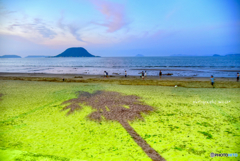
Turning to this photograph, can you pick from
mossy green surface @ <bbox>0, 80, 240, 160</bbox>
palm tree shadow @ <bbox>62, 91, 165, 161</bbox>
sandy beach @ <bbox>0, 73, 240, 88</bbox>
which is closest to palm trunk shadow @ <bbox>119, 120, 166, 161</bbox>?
palm tree shadow @ <bbox>62, 91, 165, 161</bbox>

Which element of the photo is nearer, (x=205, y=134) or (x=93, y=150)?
(x=93, y=150)

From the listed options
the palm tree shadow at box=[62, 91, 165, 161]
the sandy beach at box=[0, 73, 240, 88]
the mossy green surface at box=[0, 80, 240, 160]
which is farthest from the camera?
the sandy beach at box=[0, 73, 240, 88]

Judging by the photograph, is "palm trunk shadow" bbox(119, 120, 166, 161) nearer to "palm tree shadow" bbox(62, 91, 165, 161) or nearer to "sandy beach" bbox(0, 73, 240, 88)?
"palm tree shadow" bbox(62, 91, 165, 161)

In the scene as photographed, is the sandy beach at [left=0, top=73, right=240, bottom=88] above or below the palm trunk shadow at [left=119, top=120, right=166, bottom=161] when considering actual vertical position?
above

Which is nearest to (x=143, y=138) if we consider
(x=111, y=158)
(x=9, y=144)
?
(x=111, y=158)

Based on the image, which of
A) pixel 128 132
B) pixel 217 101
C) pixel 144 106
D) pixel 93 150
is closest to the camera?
pixel 93 150

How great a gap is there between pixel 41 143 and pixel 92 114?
4805mm

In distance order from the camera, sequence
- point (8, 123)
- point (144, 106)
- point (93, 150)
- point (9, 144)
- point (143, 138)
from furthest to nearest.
→ 1. point (144, 106)
2. point (8, 123)
3. point (143, 138)
4. point (9, 144)
5. point (93, 150)

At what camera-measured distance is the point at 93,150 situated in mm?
7730

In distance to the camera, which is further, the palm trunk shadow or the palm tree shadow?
the palm tree shadow

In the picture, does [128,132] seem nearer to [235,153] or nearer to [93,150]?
[93,150]

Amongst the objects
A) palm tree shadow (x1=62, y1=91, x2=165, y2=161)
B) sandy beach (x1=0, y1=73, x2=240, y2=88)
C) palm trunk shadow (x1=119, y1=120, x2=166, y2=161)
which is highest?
sandy beach (x1=0, y1=73, x2=240, y2=88)

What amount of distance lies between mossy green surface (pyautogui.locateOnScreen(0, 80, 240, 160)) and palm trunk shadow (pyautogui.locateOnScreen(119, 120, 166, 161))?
263mm

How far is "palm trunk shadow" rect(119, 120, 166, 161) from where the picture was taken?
23.3 ft
